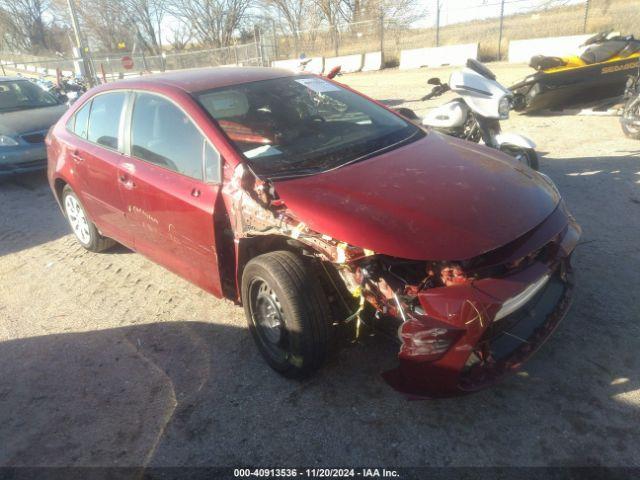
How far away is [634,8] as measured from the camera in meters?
16.1

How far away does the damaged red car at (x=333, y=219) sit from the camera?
216 centimetres

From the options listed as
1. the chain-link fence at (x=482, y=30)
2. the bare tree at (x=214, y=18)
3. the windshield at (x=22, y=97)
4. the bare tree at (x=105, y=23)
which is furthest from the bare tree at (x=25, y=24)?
the windshield at (x=22, y=97)

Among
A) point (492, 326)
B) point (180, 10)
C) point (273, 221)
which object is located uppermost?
point (180, 10)

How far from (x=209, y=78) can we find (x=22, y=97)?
7.22 meters

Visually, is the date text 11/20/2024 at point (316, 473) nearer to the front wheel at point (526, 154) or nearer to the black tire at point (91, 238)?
the black tire at point (91, 238)

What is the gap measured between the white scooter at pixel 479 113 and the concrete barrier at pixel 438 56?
40.7ft

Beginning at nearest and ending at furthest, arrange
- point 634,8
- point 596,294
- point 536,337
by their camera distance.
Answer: point 536,337, point 596,294, point 634,8

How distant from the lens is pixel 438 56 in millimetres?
17625

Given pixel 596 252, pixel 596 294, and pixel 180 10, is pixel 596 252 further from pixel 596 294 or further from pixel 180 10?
pixel 180 10

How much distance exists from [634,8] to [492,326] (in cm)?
1917

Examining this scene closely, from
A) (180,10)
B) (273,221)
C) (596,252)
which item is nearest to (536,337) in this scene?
(273,221)

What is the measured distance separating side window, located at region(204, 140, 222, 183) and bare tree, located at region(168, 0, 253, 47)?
3398cm

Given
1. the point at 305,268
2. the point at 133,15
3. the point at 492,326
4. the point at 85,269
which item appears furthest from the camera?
the point at 133,15

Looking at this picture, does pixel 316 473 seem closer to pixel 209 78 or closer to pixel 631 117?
pixel 209 78
